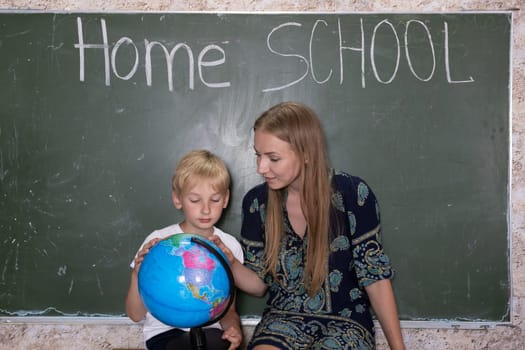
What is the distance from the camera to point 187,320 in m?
1.71

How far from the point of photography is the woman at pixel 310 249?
2119 millimetres

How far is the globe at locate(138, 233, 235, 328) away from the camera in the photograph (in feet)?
5.49

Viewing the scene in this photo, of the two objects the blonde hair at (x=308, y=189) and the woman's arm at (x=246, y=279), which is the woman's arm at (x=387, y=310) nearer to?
the blonde hair at (x=308, y=189)

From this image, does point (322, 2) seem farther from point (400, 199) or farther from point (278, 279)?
point (278, 279)

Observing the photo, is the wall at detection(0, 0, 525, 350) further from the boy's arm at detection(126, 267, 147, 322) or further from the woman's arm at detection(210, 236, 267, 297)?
the boy's arm at detection(126, 267, 147, 322)

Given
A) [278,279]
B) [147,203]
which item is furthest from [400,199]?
[147,203]

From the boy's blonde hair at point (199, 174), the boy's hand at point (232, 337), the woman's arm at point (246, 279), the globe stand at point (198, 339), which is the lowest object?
the boy's hand at point (232, 337)

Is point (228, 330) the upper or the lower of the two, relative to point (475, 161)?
lower

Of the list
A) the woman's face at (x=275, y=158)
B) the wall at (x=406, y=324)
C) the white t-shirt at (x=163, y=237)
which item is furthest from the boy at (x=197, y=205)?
the wall at (x=406, y=324)

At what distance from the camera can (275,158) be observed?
2109 mm

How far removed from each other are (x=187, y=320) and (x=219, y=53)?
4.69 ft

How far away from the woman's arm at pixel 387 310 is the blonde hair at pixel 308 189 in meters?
0.22

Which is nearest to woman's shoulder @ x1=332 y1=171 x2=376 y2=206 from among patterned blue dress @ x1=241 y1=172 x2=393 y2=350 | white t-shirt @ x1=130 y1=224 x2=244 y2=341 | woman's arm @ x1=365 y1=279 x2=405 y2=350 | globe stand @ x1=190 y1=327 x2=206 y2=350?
patterned blue dress @ x1=241 y1=172 x2=393 y2=350

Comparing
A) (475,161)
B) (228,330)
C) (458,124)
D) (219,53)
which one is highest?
(219,53)
